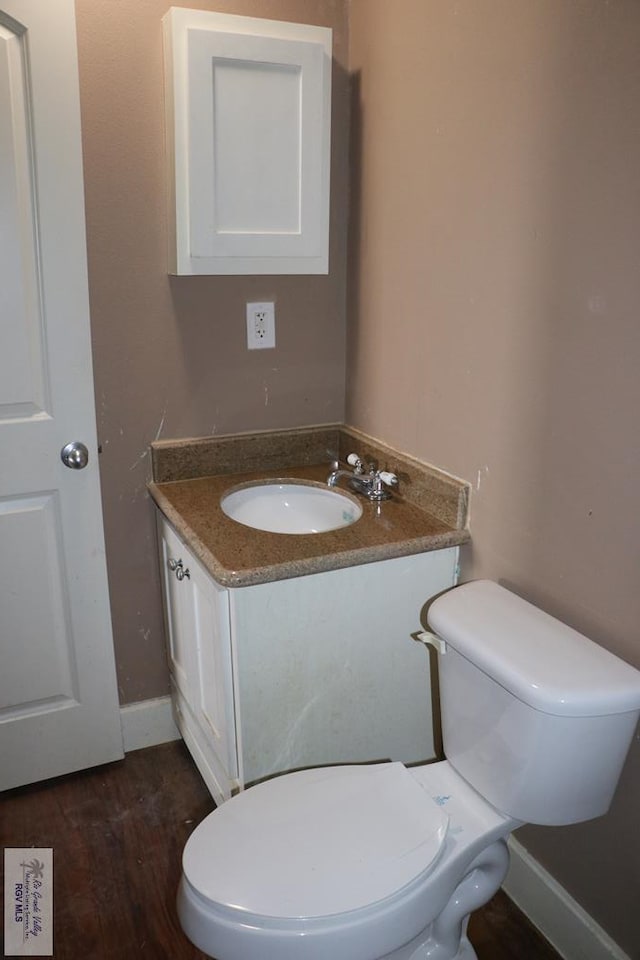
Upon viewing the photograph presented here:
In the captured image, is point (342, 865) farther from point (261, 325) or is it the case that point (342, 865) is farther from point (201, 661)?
point (261, 325)

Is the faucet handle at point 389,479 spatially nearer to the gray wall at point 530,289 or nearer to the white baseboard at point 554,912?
the gray wall at point 530,289

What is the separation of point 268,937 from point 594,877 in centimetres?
67

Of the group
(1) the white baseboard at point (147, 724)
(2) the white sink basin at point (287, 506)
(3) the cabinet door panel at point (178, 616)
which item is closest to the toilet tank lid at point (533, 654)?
(2) the white sink basin at point (287, 506)

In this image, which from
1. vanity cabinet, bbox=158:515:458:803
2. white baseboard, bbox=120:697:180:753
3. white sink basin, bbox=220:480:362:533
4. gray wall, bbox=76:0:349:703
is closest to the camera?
vanity cabinet, bbox=158:515:458:803

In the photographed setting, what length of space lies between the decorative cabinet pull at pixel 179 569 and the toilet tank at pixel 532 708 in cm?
63

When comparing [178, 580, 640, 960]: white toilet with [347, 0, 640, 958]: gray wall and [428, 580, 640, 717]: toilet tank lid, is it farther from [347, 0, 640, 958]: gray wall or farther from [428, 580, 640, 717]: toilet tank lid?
[347, 0, 640, 958]: gray wall

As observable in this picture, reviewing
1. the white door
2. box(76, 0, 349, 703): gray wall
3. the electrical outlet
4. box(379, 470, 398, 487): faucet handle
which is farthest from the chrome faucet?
the white door

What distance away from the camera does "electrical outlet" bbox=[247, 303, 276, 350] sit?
196 centimetres

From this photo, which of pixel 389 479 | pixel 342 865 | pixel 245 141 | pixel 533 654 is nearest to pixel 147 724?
pixel 389 479

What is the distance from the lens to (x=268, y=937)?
1.09 metres

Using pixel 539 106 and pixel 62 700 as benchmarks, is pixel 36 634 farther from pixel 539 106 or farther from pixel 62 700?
pixel 539 106

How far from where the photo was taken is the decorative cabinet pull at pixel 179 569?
5.71ft

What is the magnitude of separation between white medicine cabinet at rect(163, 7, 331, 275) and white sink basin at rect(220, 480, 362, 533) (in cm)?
55

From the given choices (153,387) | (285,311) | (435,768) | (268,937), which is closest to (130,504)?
(153,387)
